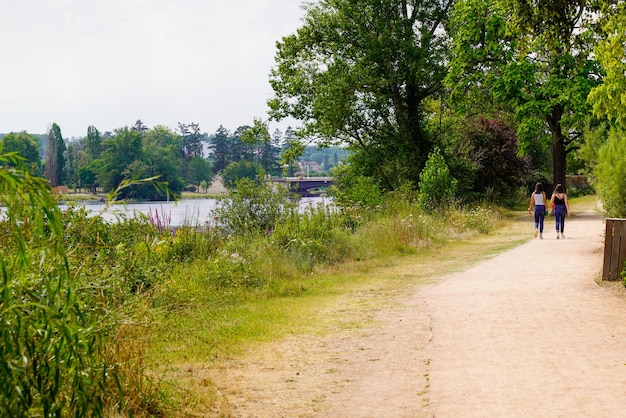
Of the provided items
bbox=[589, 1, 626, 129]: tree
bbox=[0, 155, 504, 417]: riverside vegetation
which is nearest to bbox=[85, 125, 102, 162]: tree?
bbox=[0, 155, 504, 417]: riverside vegetation

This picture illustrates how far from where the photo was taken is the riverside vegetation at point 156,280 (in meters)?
3.46

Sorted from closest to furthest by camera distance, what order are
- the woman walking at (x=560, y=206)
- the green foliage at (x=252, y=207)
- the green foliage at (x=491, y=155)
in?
1. the green foliage at (x=252, y=207)
2. the woman walking at (x=560, y=206)
3. the green foliage at (x=491, y=155)

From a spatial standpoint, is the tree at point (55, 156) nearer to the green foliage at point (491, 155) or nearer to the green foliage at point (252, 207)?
the green foliage at point (491, 155)

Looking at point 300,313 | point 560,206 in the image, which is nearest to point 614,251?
point 300,313

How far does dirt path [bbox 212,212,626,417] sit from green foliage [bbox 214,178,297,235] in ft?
18.6

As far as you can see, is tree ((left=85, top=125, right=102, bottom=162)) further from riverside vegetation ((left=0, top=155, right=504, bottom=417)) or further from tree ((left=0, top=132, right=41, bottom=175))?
riverside vegetation ((left=0, top=155, right=504, bottom=417))

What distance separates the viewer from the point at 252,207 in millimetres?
17375

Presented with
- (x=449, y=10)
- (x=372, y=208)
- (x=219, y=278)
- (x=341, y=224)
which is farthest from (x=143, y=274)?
(x=449, y=10)

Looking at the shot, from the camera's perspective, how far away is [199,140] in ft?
456

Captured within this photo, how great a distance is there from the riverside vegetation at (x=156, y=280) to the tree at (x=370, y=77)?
19.1 feet

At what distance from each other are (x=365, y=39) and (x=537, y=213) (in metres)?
13.1

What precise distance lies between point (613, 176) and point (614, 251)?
187 inches

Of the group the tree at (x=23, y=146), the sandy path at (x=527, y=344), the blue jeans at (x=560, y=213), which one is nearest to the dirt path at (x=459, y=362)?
the sandy path at (x=527, y=344)

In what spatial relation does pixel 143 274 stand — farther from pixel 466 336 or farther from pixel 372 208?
pixel 372 208
